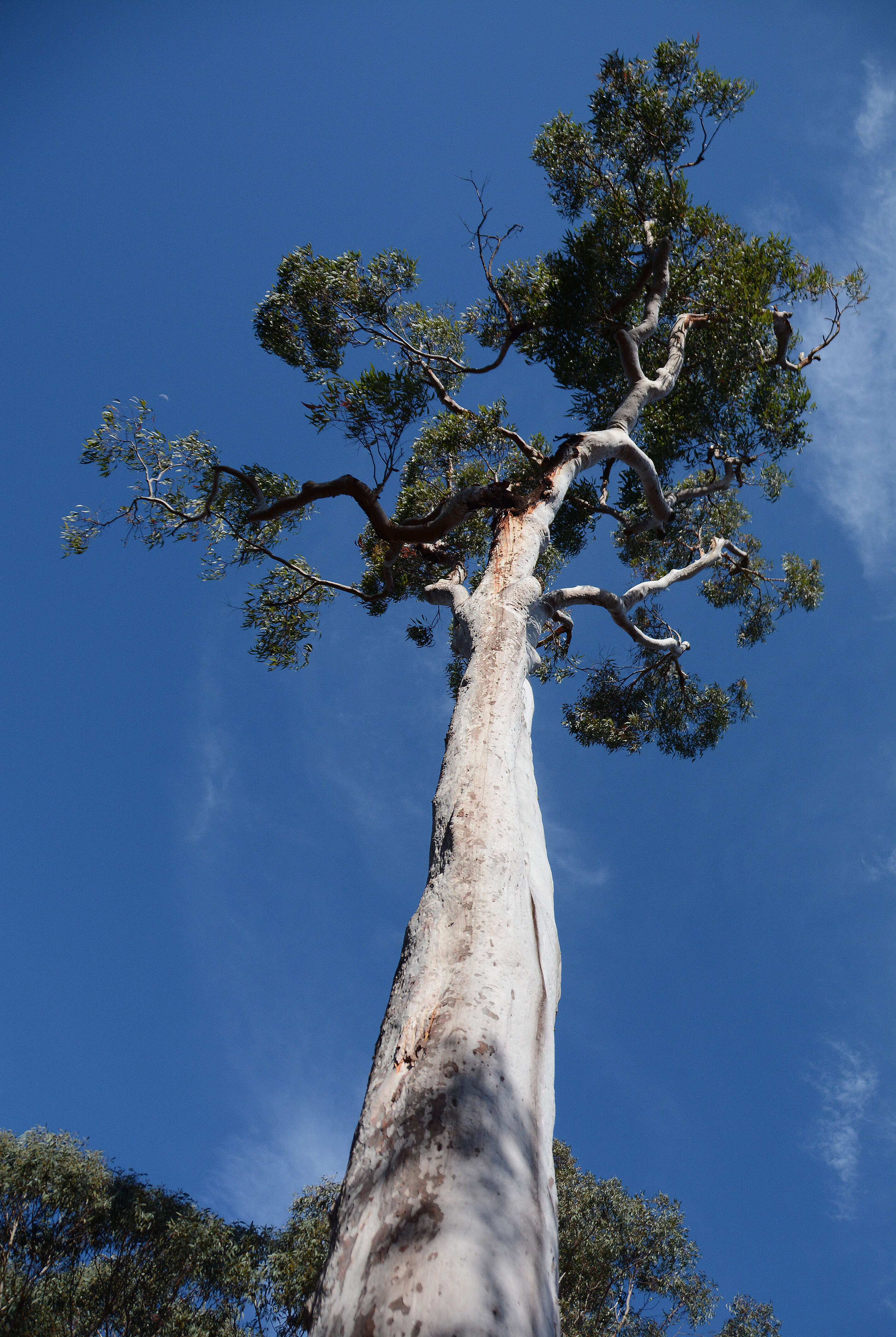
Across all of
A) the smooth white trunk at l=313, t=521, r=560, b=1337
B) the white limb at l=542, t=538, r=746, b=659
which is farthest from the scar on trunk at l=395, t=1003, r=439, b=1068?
the white limb at l=542, t=538, r=746, b=659

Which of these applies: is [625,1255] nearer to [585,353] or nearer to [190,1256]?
[190,1256]

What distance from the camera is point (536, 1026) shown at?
270cm

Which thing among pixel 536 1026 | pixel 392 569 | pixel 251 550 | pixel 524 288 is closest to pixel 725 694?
pixel 392 569

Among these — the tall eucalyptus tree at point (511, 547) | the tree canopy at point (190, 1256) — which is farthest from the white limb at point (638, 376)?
the tree canopy at point (190, 1256)

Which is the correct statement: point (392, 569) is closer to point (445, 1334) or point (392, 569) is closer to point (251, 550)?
point (251, 550)

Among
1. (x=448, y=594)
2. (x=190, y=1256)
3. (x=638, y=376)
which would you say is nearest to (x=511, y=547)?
(x=448, y=594)

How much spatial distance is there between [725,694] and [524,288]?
287 inches

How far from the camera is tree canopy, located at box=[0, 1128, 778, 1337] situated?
12.5m

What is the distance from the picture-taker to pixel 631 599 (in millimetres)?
7609

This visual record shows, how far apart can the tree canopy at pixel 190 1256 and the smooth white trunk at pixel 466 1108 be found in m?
12.4

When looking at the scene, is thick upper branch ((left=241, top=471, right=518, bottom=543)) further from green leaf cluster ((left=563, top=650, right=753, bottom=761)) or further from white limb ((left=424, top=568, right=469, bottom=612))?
green leaf cluster ((left=563, top=650, right=753, bottom=761))

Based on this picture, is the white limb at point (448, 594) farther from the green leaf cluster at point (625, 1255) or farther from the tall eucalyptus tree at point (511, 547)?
the green leaf cluster at point (625, 1255)

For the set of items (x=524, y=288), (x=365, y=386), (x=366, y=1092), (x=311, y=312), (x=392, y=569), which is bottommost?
(x=366, y=1092)

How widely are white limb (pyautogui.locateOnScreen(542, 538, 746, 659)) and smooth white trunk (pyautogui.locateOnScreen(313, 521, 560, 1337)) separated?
2.75 m
